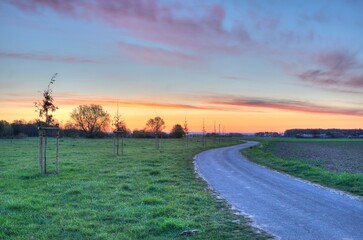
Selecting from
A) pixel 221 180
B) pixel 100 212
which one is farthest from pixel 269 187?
pixel 100 212

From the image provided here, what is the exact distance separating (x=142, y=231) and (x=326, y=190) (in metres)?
10.3

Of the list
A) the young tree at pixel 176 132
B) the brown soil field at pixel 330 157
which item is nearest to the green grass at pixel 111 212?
the brown soil field at pixel 330 157

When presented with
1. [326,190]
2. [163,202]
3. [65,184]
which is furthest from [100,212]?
[326,190]

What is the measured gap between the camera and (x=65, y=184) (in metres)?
16.2

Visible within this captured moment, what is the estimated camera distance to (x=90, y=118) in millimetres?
125438

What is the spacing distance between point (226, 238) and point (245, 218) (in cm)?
213

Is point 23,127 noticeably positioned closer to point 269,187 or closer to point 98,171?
point 98,171

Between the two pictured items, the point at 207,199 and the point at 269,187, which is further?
the point at 269,187

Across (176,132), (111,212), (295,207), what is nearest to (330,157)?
(295,207)

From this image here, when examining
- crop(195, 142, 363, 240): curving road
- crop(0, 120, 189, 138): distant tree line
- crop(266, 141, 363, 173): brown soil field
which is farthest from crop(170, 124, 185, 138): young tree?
crop(195, 142, 363, 240): curving road

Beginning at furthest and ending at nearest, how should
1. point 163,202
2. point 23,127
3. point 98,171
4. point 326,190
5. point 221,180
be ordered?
point 23,127
point 98,171
point 221,180
point 326,190
point 163,202

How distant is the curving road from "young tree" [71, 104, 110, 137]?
111m

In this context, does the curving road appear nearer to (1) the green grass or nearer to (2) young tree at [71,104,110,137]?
(1) the green grass

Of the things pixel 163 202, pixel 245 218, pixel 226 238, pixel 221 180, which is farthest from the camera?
pixel 221 180
